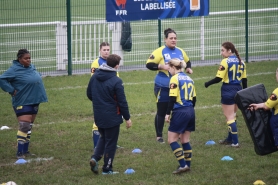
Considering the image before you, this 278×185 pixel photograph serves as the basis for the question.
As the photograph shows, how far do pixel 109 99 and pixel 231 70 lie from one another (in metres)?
2.72

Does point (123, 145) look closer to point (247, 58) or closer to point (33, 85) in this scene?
point (33, 85)

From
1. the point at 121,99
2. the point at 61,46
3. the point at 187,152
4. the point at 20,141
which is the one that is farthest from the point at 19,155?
the point at 61,46

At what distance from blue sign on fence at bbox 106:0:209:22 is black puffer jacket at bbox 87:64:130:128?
938 cm

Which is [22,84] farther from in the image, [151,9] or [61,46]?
[151,9]

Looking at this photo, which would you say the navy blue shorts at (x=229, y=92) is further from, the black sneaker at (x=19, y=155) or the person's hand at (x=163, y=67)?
the black sneaker at (x=19, y=155)

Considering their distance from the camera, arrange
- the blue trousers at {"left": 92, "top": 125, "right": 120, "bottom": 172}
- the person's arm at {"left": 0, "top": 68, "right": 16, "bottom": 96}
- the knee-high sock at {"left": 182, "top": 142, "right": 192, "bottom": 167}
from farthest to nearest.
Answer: the person's arm at {"left": 0, "top": 68, "right": 16, "bottom": 96} → the knee-high sock at {"left": 182, "top": 142, "right": 192, "bottom": 167} → the blue trousers at {"left": 92, "top": 125, "right": 120, "bottom": 172}

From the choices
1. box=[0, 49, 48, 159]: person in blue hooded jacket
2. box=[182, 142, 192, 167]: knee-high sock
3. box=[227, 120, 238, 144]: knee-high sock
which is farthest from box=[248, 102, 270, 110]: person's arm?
box=[0, 49, 48, 159]: person in blue hooded jacket

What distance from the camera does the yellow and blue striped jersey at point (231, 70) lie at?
11.3m

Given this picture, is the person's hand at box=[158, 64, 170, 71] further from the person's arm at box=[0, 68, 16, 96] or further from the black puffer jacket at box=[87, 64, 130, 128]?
the person's arm at box=[0, 68, 16, 96]

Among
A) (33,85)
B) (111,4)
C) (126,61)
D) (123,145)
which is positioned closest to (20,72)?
(33,85)

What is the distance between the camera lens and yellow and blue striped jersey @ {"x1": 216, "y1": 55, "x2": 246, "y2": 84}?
37.0 ft

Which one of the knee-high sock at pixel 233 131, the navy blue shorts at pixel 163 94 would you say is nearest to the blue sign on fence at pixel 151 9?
the navy blue shorts at pixel 163 94

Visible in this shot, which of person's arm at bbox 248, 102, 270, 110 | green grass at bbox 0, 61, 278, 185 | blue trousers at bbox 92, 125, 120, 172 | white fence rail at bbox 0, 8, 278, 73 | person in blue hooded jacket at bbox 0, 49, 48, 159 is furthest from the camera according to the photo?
white fence rail at bbox 0, 8, 278, 73

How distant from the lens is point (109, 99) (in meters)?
9.61
